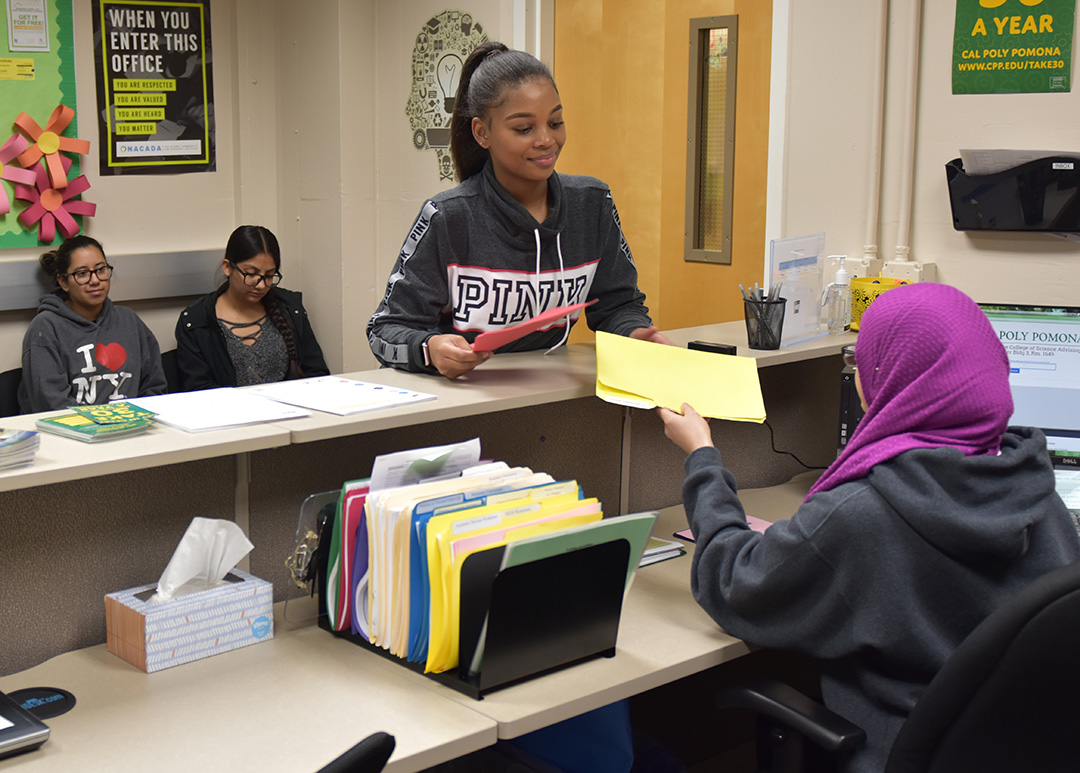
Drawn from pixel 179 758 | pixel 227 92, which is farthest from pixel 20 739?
pixel 227 92

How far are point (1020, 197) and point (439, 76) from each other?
2.06m

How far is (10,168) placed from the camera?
3.54 meters

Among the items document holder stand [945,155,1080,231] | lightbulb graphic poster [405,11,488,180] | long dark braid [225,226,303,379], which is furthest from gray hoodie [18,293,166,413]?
document holder stand [945,155,1080,231]

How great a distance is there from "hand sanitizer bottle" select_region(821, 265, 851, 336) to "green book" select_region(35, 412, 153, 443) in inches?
59.5

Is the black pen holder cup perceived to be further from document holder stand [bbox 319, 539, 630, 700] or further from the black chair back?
the black chair back

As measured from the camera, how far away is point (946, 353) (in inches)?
54.8

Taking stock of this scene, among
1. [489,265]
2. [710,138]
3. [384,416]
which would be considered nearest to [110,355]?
[489,265]

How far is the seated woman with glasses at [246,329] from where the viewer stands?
12.3 feet

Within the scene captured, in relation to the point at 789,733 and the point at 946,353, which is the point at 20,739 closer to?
the point at 789,733

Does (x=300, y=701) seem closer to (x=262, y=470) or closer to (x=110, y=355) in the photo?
(x=262, y=470)

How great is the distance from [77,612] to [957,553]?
3.99 feet

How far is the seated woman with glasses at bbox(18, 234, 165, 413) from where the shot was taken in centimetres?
333

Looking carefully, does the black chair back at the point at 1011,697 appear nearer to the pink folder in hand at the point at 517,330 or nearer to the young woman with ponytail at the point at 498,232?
the pink folder in hand at the point at 517,330

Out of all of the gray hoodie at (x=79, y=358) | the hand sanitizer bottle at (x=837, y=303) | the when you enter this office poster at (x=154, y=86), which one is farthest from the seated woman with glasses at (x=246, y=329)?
the hand sanitizer bottle at (x=837, y=303)
